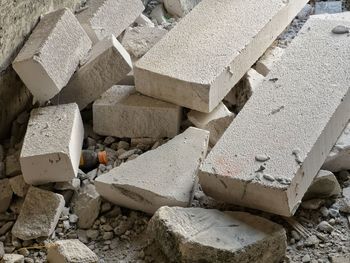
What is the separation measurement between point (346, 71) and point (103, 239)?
52.3 inches

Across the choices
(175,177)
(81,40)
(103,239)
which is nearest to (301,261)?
(175,177)

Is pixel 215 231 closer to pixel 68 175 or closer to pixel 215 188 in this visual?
pixel 215 188

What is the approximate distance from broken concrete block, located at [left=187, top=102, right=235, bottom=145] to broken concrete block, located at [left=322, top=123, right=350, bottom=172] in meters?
0.49

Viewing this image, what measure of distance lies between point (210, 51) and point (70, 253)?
1234mm

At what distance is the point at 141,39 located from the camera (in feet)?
11.3

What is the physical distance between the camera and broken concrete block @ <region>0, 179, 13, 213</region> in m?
2.70

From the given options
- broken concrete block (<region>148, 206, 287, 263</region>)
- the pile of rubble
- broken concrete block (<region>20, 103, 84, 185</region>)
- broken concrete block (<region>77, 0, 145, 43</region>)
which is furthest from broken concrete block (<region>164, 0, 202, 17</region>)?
broken concrete block (<region>148, 206, 287, 263</region>)

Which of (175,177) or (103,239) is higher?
(175,177)

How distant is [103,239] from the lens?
2.55 m

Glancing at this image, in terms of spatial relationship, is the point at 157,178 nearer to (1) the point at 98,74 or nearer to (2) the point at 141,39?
(1) the point at 98,74

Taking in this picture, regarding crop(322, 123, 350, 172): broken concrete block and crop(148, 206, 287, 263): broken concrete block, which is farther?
crop(322, 123, 350, 172): broken concrete block

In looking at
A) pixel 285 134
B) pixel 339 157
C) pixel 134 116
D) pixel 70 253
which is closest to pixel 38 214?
pixel 70 253

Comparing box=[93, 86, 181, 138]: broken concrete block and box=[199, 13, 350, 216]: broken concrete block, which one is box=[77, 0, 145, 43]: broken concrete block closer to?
box=[93, 86, 181, 138]: broken concrete block

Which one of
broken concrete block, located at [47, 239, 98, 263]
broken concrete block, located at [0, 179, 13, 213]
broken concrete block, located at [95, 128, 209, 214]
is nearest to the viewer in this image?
broken concrete block, located at [47, 239, 98, 263]
